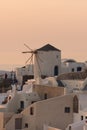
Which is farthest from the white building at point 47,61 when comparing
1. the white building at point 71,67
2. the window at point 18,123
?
the window at point 18,123

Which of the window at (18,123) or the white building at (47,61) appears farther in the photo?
the white building at (47,61)

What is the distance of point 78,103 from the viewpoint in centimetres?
2894

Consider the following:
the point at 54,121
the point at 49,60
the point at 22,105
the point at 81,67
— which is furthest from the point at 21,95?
the point at 81,67

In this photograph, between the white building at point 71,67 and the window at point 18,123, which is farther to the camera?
the white building at point 71,67

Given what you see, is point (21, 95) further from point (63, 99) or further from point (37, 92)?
point (63, 99)

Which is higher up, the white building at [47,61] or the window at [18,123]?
the white building at [47,61]

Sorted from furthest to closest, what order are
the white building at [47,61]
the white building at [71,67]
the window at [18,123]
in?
the white building at [71,67] → the white building at [47,61] → the window at [18,123]

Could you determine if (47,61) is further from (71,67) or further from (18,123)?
(18,123)

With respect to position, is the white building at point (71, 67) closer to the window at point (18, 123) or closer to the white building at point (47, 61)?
the white building at point (47, 61)

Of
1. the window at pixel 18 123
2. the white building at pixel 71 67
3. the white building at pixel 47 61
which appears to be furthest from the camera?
the white building at pixel 71 67

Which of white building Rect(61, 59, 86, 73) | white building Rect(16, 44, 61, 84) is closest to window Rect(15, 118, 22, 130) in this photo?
white building Rect(16, 44, 61, 84)

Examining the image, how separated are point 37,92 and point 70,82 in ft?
8.37

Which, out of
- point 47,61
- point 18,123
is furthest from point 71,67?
point 18,123

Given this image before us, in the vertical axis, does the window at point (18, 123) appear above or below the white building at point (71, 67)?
below
